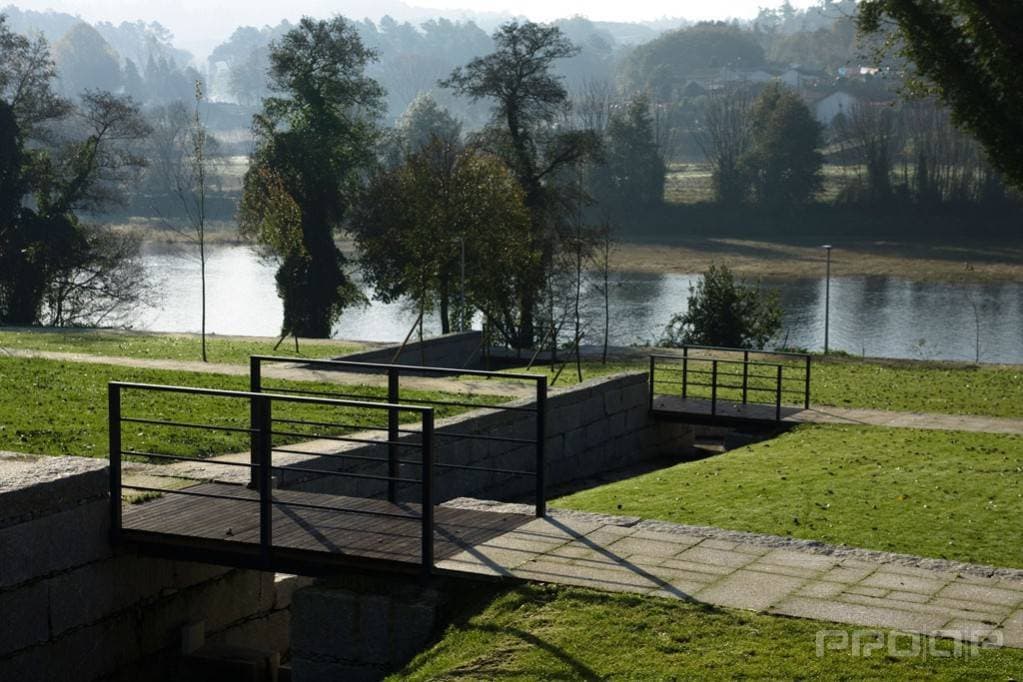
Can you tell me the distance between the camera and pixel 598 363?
89.7 ft

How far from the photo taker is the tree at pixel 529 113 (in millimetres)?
43656

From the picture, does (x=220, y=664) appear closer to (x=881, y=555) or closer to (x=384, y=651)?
(x=384, y=651)

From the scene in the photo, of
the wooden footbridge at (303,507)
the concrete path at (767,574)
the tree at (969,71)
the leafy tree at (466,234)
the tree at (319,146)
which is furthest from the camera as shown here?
the tree at (319,146)

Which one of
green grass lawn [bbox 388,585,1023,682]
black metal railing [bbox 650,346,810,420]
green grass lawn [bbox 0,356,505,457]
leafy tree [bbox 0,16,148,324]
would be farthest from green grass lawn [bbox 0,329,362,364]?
green grass lawn [bbox 388,585,1023,682]

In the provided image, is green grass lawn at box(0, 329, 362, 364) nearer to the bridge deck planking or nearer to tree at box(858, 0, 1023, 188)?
tree at box(858, 0, 1023, 188)

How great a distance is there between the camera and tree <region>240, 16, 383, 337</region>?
44.4 meters

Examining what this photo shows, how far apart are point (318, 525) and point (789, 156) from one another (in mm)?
80696

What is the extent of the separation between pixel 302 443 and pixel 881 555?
607 centimetres

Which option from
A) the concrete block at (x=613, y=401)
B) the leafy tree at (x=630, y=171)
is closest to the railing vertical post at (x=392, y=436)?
the concrete block at (x=613, y=401)

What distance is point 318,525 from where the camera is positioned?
28.6 ft

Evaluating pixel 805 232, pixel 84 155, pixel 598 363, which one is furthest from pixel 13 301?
pixel 805 232

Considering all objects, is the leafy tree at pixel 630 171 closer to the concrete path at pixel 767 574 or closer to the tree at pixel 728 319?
the tree at pixel 728 319

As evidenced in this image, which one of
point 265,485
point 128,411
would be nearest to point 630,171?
point 128,411

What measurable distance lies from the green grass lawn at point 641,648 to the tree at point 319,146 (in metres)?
35.0
